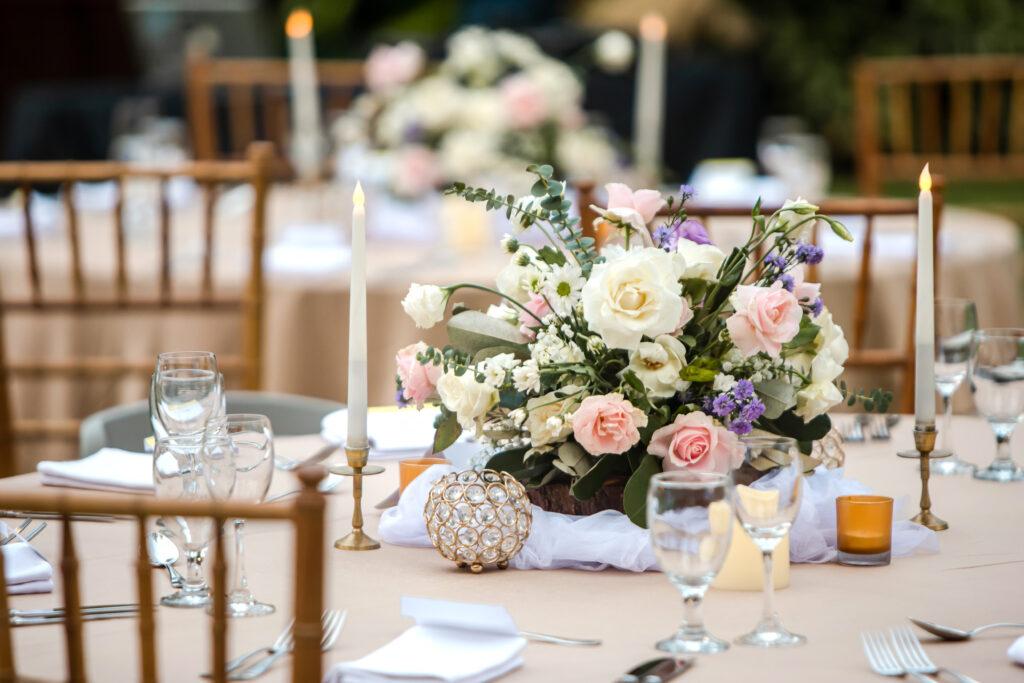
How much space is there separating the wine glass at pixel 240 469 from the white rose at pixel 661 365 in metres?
0.35

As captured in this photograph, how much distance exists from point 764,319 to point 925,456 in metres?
0.30

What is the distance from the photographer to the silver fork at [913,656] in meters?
1.14

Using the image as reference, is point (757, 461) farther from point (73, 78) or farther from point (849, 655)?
point (73, 78)

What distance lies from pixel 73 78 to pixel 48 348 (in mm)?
6169

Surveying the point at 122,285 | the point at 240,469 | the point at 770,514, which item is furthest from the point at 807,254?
the point at 122,285

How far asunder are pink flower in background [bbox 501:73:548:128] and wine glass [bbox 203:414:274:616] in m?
2.34

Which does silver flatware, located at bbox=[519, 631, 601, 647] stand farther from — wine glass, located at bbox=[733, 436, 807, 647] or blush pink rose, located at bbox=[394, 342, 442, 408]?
blush pink rose, located at bbox=[394, 342, 442, 408]

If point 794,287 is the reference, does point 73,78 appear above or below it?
above

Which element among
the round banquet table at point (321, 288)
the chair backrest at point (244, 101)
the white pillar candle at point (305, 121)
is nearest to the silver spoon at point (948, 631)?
the round banquet table at point (321, 288)

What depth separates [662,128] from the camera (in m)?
6.06

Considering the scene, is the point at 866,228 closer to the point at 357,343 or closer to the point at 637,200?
the point at 637,200

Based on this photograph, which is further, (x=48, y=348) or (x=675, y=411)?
(x=48, y=348)

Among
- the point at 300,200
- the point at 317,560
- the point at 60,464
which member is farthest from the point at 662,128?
the point at 317,560

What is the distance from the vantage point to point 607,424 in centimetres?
137
